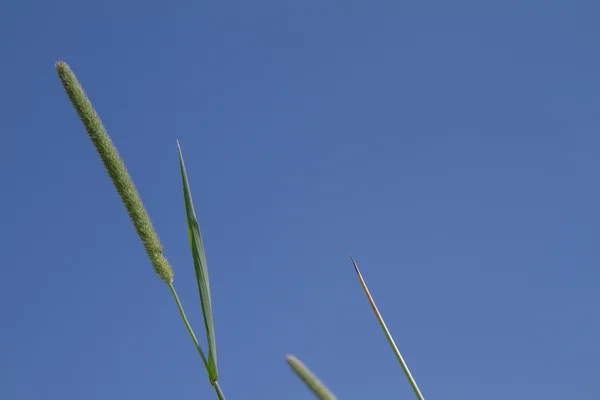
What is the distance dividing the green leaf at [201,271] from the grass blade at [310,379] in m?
0.65

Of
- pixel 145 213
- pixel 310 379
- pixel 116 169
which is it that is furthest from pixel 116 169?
pixel 310 379

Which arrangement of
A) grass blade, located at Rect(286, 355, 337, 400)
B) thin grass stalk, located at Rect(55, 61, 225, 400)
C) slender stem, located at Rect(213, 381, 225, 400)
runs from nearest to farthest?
grass blade, located at Rect(286, 355, 337, 400), slender stem, located at Rect(213, 381, 225, 400), thin grass stalk, located at Rect(55, 61, 225, 400)

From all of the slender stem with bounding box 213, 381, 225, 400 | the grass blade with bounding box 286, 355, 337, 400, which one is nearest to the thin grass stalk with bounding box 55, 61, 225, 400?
the slender stem with bounding box 213, 381, 225, 400

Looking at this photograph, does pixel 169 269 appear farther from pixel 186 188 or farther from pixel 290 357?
pixel 290 357

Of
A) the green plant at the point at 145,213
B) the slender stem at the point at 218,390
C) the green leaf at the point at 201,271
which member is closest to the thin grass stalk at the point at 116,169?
the green plant at the point at 145,213

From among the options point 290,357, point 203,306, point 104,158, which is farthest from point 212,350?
point 104,158

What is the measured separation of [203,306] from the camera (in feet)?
9.48

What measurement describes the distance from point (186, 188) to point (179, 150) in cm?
19

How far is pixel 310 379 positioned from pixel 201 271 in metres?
1.15

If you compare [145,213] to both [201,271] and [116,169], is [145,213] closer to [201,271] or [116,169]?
[116,169]

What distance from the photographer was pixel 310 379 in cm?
203

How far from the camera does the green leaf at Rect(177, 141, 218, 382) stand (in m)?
2.83

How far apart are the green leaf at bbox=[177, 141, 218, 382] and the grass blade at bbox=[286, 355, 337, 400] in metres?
0.65

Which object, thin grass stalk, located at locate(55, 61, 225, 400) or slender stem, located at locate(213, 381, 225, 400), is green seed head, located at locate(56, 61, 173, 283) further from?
slender stem, located at locate(213, 381, 225, 400)
